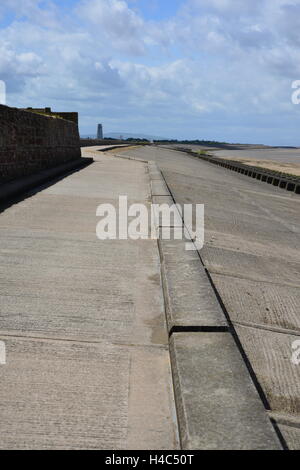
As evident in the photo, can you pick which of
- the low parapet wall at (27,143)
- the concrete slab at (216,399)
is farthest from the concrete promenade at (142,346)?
the low parapet wall at (27,143)

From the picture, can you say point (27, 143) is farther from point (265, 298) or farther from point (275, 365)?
point (275, 365)

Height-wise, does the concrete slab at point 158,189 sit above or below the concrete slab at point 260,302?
above

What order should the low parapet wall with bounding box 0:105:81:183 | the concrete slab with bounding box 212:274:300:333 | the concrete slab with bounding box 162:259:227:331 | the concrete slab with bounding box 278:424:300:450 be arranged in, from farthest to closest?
1. the low parapet wall with bounding box 0:105:81:183
2. the concrete slab with bounding box 212:274:300:333
3. the concrete slab with bounding box 162:259:227:331
4. the concrete slab with bounding box 278:424:300:450

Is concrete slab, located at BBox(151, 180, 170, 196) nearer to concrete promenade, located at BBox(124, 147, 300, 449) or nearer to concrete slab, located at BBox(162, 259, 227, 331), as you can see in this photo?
concrete promenade, located at BBox(124, 147, 300, 449)

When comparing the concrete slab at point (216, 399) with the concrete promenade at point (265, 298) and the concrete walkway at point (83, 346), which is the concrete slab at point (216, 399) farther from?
the concrete promenade at point (265, 298)

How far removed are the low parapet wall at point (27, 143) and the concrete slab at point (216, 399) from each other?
24.4ft

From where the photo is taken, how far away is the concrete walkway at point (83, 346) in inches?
84.7

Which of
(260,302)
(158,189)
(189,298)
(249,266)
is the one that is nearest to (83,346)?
(189,298)

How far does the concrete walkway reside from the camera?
2.15 metres

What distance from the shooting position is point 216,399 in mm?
2211

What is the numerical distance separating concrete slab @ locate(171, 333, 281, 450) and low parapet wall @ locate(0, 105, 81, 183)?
7.45 meters

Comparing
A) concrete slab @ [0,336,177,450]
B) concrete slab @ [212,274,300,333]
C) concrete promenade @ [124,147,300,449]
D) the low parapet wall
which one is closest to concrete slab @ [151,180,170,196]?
concrete promenade @ [124,147,300,449]

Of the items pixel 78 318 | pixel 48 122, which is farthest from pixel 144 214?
pixel 48 122

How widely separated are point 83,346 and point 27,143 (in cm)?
904
